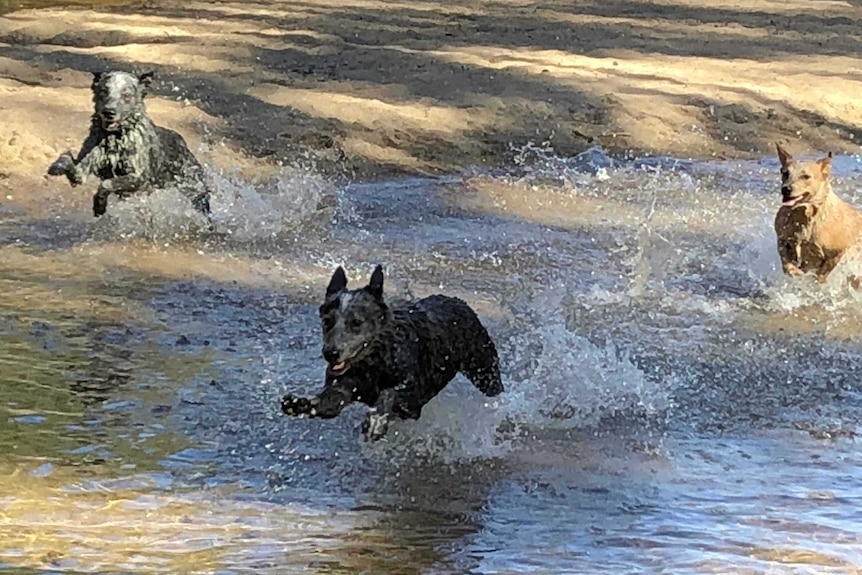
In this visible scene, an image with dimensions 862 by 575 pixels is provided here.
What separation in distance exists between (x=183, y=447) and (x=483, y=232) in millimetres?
5357

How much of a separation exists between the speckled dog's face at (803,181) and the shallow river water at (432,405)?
578 mm

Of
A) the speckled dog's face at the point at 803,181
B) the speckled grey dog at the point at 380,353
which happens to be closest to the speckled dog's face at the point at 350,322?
the speckled grey dog at the point at 380,353

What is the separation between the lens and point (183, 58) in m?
17.9

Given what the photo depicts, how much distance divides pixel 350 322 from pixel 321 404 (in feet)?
1.20

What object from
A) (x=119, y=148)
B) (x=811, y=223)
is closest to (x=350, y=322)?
(x=811, y=223)

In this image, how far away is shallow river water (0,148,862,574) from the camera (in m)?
6.14

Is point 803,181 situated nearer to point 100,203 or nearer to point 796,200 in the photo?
point 796,200

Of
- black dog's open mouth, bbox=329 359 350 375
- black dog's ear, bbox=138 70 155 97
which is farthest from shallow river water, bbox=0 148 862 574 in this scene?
black dog's ear, bbox=138 70 155 97

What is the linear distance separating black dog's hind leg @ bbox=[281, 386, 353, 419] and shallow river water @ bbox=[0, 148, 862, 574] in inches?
12.1

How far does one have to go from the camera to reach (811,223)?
10273mm

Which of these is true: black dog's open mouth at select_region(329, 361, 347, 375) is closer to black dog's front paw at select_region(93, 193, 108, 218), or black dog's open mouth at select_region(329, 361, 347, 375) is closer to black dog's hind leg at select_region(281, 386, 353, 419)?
black dog's hind leg at select_region(281, 386, 353, 419)

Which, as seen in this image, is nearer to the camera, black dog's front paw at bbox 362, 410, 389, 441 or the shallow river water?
the shallow river water

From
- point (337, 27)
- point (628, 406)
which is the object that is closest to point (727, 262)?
point (628, 406)

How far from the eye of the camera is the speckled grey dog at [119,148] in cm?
1117
